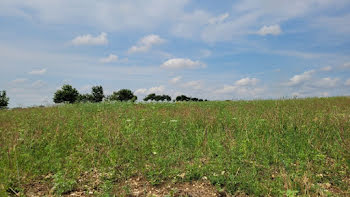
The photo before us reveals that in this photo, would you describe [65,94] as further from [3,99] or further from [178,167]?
[178,167]

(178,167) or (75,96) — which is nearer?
(178,167)

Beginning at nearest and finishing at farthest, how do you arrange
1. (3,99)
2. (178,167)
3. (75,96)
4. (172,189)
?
(172,189), (178,167), (3,99), (75,96)

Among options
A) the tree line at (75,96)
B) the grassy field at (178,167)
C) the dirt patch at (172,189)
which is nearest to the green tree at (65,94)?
the tree line at (75,96)

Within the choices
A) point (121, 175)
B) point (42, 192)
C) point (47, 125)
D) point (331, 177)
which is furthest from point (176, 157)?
point (47, 125)

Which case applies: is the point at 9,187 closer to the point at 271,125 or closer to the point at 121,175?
the point at 121,175

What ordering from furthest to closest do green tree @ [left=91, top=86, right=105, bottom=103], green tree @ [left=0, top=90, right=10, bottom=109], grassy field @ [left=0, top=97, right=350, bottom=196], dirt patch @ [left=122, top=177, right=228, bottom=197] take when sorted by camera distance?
green tree @ [left=91, top=86, right=105, bottom=103]
green tree @ [left=0, top=90, right=10, bottom=109]
grassy field @ [left=0, top=97, right=350, bottom=196]
dirt patch @ [left=122, top=177, right=228, bottom=197]

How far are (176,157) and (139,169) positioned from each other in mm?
855

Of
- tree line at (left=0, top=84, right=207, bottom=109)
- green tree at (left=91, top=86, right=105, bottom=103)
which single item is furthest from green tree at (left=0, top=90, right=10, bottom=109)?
green tree at (left=91, top=86, right=105, bottom=103)

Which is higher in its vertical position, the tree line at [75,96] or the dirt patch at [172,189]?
the tree line at [75,96]

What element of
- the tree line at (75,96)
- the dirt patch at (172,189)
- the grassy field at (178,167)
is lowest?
the dirt patch at (172,189)

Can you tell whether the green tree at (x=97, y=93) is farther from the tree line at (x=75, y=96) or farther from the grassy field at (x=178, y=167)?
the grassy field at (x=178, y=167)

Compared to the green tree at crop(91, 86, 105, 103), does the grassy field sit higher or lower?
lower

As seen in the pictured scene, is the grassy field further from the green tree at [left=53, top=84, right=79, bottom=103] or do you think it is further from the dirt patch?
the green tree at [left=53, top=84, right=79, bottom=103]

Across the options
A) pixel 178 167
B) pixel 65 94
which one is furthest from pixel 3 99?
pixel 178 167
